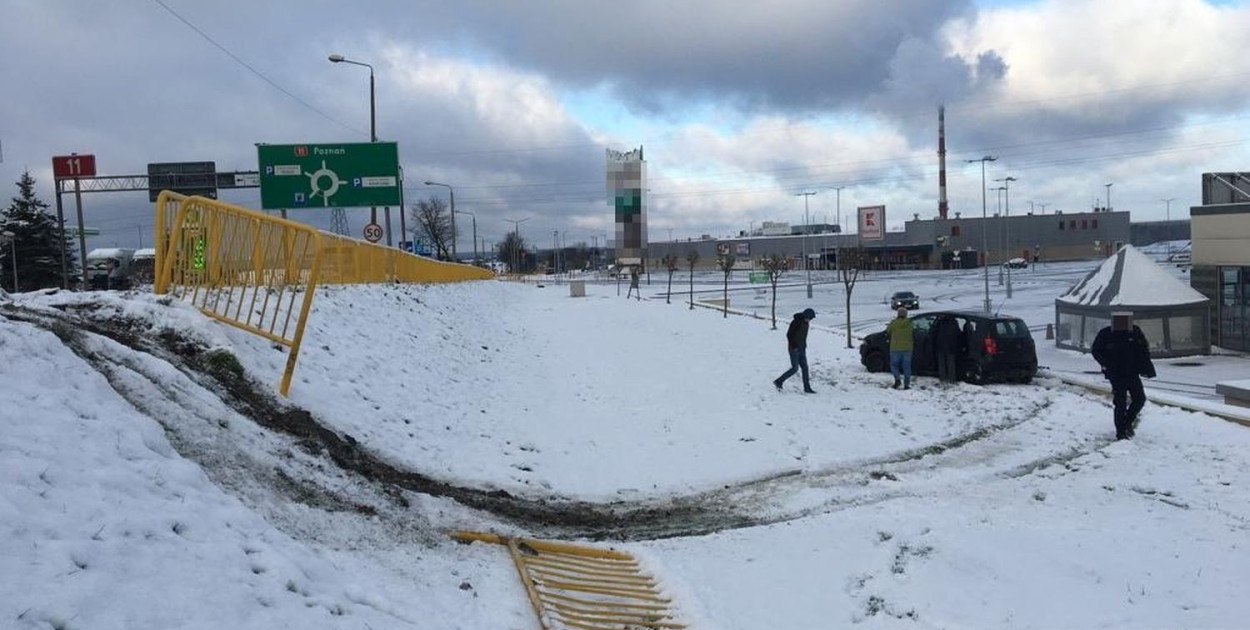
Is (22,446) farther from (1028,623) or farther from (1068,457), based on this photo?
(1068,457)

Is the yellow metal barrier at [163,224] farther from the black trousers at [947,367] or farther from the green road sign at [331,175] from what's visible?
the green road sign at [331,175]

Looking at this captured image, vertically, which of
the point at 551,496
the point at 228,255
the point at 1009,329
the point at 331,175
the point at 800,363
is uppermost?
the point at 331,175

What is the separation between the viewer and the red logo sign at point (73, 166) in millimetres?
36344

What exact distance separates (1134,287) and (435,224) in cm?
5867

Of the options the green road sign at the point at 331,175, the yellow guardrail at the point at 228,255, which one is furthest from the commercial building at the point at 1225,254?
the yellow guardrail at the point at 228,255

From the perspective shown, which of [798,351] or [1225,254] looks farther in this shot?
[1225,254]

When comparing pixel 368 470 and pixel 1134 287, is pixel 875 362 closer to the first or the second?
pixel 368 470

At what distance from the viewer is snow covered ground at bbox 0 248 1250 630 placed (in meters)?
3.91

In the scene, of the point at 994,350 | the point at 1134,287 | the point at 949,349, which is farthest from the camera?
the point at 1134,287

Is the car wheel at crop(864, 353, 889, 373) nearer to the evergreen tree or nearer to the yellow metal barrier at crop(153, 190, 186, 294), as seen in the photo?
the yellow metal barrier at crop(153, 190, 186, 294)

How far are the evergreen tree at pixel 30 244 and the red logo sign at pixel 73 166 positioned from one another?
6119 mm

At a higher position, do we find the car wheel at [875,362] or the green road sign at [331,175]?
the green road sign at [331,175]

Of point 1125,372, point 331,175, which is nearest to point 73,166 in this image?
point 331,175

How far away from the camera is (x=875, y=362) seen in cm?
1627
